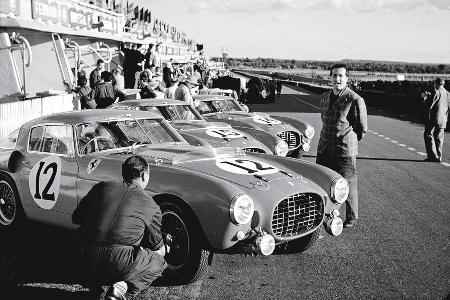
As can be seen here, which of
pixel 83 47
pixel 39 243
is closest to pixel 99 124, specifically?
pixel 39 243

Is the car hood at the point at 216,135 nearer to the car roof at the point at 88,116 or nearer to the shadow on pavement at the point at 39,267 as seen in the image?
the car roof at the point at 88,116

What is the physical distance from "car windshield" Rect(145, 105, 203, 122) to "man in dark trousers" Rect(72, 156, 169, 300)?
17.4ft

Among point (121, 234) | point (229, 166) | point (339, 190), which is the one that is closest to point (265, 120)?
point (339, 190)

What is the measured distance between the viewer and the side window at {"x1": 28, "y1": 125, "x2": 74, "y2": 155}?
5.69m

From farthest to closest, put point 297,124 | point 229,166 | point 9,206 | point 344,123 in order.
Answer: point 297,124
point 344,123
point 9,206
point 229,166

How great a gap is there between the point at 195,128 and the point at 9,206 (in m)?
3.41

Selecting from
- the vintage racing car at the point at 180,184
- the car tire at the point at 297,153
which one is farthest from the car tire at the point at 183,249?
the car tire at the point at 297,153

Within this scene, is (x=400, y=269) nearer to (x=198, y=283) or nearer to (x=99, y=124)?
(x=198, y=283)

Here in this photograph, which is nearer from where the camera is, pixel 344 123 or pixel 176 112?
pixel 344 123

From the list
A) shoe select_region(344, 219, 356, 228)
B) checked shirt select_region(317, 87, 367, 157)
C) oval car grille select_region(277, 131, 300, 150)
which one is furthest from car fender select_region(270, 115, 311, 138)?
shoe select_region(344, 219, 356, 228)

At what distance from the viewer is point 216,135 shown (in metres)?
8.58

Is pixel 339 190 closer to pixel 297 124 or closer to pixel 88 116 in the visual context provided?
pixel 88 116

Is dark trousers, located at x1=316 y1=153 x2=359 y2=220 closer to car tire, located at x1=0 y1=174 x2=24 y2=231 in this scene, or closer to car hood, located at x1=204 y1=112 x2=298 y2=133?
car tire, located at x1=0 y1=174 x2=24 y2=231

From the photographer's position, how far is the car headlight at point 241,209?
4375 mm
